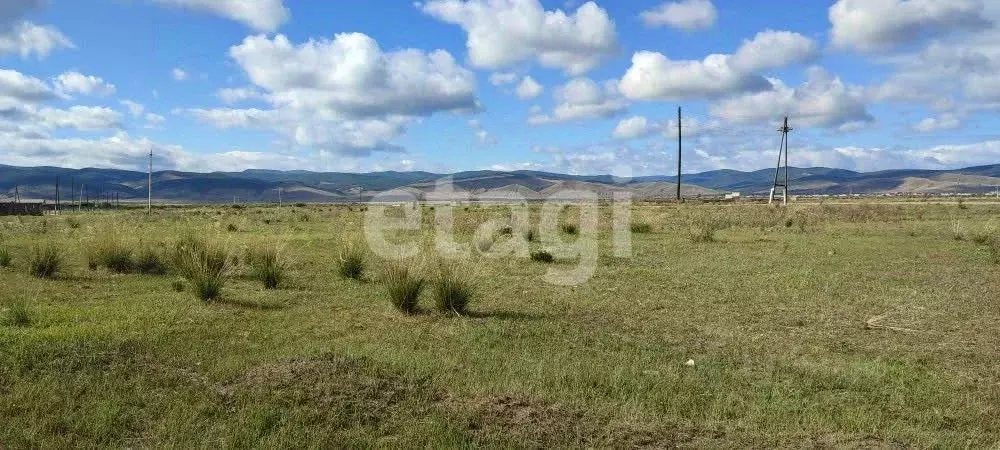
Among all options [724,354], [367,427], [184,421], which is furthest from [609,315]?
[184,421]

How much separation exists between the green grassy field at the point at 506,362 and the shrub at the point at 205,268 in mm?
219

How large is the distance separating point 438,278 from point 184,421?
498 cm

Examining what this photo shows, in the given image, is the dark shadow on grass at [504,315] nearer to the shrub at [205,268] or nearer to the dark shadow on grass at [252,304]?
the dark shadow on grass at [252,304]

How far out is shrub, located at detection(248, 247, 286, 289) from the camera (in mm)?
11820

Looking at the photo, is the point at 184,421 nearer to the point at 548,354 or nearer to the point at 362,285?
the point at 548,354

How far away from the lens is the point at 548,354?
730cm

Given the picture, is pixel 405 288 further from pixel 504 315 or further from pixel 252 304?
pixel 252 304

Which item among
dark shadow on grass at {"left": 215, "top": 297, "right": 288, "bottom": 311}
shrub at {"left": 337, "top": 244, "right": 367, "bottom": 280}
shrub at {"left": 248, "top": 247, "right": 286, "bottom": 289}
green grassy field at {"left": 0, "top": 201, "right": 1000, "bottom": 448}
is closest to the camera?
green grassy field at {"left": 0, "top": 201, "right": 1000, "bottom": 448}

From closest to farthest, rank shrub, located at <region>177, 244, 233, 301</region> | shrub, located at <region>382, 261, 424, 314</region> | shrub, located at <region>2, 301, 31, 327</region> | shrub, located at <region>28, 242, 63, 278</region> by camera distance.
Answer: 1. shrub, located at <region>2, 301, 31, 327</region>
2. shrub, located at <region>382, 261, 424, 314</region>
3. shrub, located at <region>177, 244, 233, 301</region>
4. shrub, located at <region>28, 242, 63, 278</region>

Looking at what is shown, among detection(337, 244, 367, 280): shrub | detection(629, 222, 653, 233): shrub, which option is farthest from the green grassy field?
detection(629, 222, 653, 233): shrub

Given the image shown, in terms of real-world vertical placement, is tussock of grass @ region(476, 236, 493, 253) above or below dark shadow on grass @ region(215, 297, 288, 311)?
above

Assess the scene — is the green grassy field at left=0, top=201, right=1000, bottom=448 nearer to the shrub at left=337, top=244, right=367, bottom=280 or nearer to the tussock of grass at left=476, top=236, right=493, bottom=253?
the shrub at left=337, top=244, right=367, bottom=280

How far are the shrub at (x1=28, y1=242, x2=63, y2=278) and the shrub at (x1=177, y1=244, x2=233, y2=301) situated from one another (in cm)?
203

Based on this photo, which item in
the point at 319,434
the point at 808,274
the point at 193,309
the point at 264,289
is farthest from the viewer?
the point at 808,274
